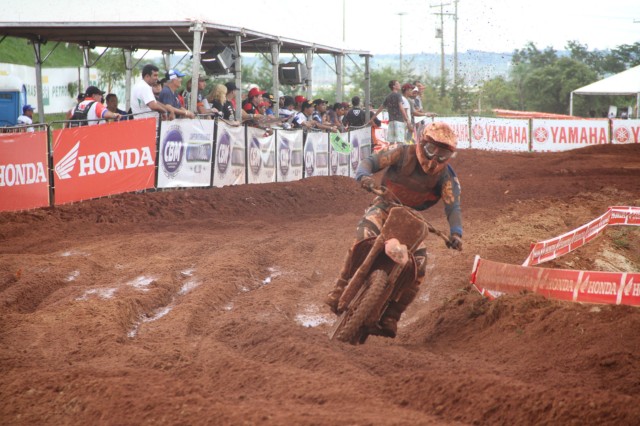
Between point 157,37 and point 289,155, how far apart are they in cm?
462

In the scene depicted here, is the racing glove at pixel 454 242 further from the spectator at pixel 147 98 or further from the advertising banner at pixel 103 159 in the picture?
the spectator at pixel 147 98

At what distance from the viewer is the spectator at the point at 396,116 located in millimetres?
21031

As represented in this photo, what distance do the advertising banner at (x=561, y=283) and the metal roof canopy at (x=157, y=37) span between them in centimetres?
897

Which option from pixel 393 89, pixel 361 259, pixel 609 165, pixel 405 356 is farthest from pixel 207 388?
pixel 609 165

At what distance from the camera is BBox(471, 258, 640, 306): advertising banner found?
711cm

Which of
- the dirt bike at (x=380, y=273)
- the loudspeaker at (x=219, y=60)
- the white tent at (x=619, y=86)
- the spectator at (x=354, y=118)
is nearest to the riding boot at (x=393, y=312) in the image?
the dirt bike at (x=380, y=273)

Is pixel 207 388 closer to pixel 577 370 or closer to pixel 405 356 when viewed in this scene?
pixel 405 356

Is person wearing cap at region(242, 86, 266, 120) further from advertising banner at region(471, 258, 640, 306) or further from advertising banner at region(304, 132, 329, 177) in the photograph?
advertising banner at region(471, 258, 640, 306)

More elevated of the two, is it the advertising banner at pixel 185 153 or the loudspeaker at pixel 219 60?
the loudspeaker at pixel 219 60

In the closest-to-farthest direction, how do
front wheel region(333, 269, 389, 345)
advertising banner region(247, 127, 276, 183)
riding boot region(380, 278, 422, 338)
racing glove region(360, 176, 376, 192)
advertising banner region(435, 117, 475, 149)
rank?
front wheel region(333, 269, 389, 345) → racing glove region(360, 176, 376, 192) → riding boot region(380, 278, 422, 338) → advertising banner region(247, 127, 276, 183) → advertising banner region(435, 117, 475, 149)

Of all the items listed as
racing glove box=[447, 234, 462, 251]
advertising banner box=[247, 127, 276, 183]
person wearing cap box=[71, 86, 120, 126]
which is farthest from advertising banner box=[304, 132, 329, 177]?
racing glove box=[447, 234, 462, 251]

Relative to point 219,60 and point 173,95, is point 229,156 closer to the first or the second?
point 173,95

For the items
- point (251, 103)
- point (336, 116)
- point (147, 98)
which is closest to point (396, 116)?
point (336, 116)

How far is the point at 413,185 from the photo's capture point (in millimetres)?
7535
